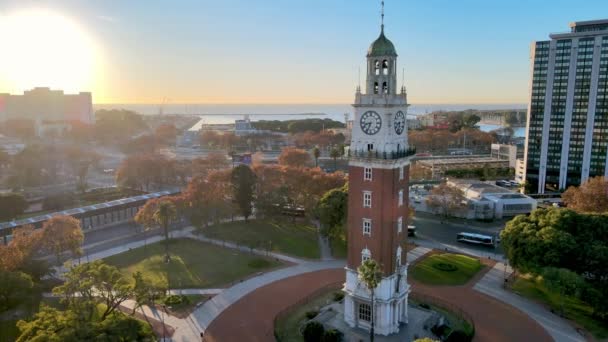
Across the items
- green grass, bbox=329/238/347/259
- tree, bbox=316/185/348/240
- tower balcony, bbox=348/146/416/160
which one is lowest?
green grass, bbox=329/238/347/259

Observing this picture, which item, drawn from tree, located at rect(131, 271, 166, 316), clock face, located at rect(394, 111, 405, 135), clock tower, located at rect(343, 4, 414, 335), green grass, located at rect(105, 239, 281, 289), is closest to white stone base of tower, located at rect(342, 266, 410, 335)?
clock tower, located at rect(343, 4, 414, 335)

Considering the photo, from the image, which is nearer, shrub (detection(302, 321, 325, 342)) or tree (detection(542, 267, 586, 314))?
shrub (detection(302, 321, 325, 342))

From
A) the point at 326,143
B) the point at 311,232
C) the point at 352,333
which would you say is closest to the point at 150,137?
the point at 326,143

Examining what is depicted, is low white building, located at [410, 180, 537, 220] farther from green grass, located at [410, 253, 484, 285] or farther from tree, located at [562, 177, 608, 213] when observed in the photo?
green grass, located at [410, 253, 484, 285]

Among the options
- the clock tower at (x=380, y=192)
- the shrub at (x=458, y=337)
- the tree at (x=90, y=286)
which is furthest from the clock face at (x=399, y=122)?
the tree at (x=90, y=286)

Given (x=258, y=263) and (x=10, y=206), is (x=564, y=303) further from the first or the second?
(x=10, y=206)
